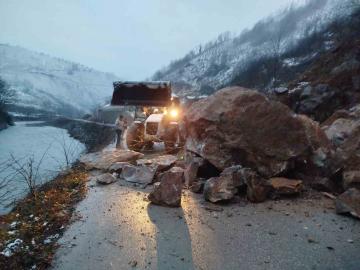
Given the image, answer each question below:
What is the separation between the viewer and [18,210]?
8.30 m

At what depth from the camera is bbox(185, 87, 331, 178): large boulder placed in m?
8.93

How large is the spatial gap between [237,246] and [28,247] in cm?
334

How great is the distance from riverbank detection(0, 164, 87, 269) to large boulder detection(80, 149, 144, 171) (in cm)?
143

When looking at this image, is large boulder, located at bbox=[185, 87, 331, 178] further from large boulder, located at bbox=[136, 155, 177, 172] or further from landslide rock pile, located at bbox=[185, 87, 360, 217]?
large boulder, located at bbox=[136, 155, 177, 172]

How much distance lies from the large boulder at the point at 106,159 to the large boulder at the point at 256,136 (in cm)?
267

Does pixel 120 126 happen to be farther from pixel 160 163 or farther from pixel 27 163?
pixel 160 163

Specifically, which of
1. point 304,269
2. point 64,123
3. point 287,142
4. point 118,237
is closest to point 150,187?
point 118,237

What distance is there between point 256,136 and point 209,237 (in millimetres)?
3725

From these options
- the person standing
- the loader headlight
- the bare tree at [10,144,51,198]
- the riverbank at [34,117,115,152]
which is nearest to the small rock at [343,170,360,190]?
the bare tree at [10,144,51,198]

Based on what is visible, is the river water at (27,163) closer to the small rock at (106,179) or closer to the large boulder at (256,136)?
the small rock at (106,179)

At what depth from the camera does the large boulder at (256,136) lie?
29.3 feet

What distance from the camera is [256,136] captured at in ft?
30.0

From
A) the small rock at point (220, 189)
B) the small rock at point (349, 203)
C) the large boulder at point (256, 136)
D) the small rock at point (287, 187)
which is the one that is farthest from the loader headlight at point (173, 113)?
the small rock at point (349, 203)

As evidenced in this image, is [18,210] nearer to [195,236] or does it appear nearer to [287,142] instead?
[195,236]
